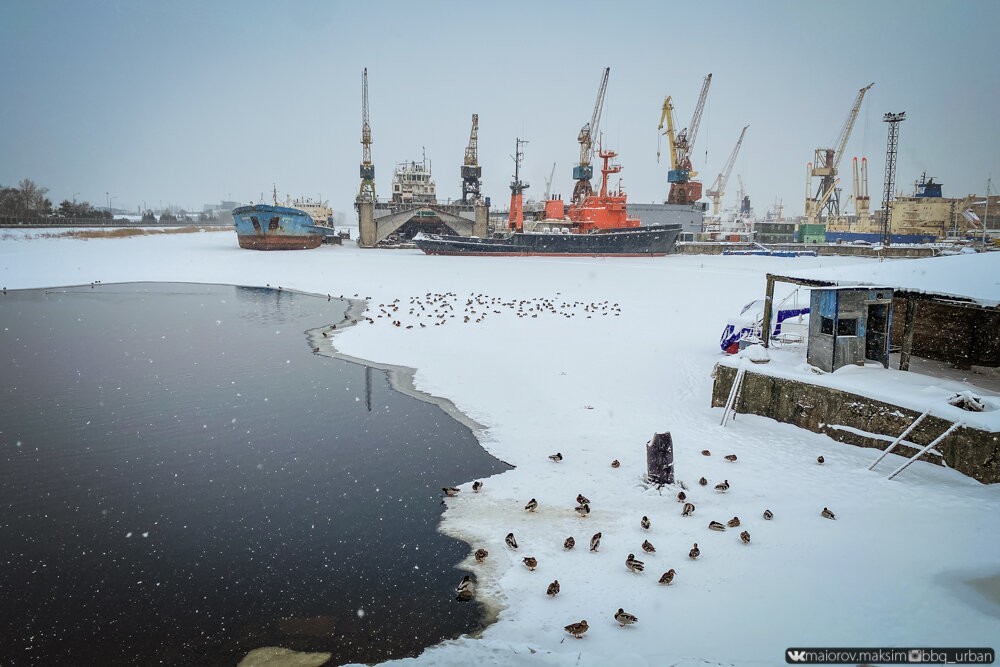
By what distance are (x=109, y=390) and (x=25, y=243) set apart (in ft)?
193

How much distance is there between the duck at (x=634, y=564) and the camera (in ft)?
20.6

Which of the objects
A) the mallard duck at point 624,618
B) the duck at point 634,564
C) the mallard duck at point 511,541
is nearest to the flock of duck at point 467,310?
the mallard duck at point 511,541

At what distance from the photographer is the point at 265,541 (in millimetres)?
7172

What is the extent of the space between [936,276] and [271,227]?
57361 millimetres

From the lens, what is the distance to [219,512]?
787 centimetres

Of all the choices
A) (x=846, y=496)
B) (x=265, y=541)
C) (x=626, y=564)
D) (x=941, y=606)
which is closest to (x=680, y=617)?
(x=626, y=564)

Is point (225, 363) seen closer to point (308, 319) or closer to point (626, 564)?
point (308, 319)

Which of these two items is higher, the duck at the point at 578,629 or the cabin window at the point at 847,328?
the cabin window at the point at 847,328

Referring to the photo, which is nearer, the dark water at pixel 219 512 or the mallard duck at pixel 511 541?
the dark water at pixel 219 512

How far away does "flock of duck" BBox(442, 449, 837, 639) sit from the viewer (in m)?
5.50

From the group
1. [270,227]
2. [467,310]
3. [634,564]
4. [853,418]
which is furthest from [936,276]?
[270,227]

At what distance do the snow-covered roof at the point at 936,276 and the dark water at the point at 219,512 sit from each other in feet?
26.6

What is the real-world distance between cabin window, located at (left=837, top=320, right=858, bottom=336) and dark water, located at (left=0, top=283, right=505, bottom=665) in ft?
23.7

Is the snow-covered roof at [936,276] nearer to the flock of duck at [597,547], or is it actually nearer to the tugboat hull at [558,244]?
the flock of duck at [597,547]
